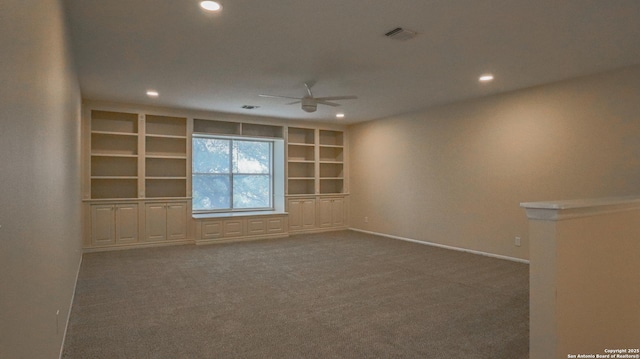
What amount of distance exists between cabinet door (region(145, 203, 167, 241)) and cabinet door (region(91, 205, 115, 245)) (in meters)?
0.53

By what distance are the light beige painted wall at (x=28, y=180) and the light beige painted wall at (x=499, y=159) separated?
16.3ft

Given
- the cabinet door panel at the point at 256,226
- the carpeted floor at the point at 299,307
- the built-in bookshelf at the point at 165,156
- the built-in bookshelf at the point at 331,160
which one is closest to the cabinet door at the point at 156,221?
the built-in bookshelf at the point at 165,156

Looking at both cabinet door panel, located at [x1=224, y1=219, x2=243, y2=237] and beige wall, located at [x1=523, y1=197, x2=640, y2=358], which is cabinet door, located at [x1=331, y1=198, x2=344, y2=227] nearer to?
cabinet door panel, located at [x1=224, y1=219, x2=243, y2=237]

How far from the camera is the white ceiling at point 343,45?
279cm

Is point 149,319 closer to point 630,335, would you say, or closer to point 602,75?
point 630,335

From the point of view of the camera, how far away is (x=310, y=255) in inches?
216

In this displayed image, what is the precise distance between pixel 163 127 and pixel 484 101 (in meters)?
5.72

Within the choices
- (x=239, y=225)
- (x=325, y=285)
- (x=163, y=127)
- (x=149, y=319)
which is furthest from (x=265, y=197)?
(x=149, y=319)

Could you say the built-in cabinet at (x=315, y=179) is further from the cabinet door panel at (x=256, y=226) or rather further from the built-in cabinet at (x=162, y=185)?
the cabinet door panel at (x=256, y=226)

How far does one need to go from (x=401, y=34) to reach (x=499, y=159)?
10.4 feet

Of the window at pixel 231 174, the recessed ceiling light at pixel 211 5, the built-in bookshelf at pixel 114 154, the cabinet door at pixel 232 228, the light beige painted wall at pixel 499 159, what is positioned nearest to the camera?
the recessed ceiling light at pixel 211 5

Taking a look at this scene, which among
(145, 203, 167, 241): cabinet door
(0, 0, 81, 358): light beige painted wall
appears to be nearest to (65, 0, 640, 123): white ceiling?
(0, 0, 81, 358): light beige painted wall

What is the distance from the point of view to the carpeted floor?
2480 mm

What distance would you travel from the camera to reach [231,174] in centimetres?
750
